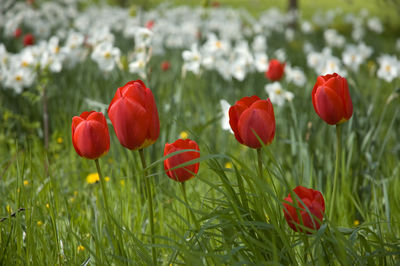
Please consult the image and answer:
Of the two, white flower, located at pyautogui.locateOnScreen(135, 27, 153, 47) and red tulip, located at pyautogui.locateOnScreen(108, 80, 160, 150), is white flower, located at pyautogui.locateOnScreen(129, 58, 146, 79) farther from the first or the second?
red tulip, located at pyautogui.locateOnScreen(108, 80, 160, 150)

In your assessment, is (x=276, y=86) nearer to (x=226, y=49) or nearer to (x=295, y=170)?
(x=226, y=49)

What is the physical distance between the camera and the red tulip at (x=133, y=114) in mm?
→ 1016

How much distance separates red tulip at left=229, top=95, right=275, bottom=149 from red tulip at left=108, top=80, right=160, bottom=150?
22 cm

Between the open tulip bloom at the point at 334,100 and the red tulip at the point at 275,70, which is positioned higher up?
the open tulip bloom at the point at 334,100

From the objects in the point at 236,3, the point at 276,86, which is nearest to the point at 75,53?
the point at 276,86

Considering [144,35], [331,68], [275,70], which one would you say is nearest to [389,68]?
[331,68]

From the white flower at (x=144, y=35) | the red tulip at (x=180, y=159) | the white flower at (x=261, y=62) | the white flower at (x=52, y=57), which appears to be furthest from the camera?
the white flower at (x=261, y=62)

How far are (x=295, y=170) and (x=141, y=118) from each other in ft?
3.74

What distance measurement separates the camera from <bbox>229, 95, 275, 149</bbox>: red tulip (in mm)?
1068

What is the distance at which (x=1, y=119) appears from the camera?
3.23 metres

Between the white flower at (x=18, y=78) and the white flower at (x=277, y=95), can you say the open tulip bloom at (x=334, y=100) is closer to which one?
the white flower at (x=277, y=95)

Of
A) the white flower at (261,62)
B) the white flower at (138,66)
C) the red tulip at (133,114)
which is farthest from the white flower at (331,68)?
the red tulip at (133,114)

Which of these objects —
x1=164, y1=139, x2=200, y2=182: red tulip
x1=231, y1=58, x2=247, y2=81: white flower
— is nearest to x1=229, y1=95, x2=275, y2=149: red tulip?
x1=164, y1=139, x2=200, y2=182: red tulip

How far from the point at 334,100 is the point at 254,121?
24 cm
